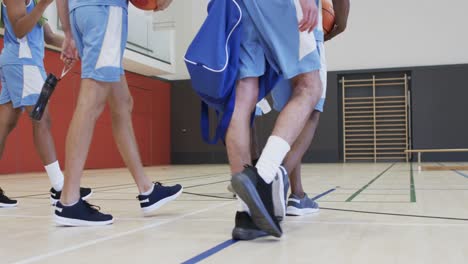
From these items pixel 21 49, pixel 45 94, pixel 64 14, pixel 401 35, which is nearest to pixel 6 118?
pixel 21 49

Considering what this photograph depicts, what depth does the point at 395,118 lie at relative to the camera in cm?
1255

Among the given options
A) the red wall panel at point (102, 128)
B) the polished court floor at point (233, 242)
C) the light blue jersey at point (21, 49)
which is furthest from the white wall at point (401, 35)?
the light blue jersey at point (21, 49)

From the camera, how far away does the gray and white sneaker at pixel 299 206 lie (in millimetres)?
2254

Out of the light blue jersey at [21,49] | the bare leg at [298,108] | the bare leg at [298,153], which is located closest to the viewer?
the bare leg at [298,108]

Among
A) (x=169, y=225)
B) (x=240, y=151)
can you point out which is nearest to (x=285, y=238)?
(x=240, y=151)

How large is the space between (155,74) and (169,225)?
11.3 meters

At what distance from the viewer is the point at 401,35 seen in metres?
12.2

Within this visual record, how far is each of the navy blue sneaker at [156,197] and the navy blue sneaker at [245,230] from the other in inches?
26.9

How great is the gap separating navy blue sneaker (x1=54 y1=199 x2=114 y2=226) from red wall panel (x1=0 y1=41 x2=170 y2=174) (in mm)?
6959

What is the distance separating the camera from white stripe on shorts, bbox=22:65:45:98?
2.81 m

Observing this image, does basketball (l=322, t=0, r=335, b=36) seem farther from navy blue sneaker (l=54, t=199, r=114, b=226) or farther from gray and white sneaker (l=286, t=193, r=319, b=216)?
navy blue sneaker (l=54, t=199, r=114, b=226)

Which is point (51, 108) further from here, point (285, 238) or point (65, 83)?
point (285, 238)

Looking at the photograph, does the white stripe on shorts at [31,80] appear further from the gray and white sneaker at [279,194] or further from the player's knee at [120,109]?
the gray and white sneaker at [279,194]

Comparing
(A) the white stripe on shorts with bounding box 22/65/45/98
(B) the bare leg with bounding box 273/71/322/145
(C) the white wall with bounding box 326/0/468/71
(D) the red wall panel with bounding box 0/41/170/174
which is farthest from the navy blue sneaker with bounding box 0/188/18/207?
(C) the white wall with bounding box 326/0/468/71
